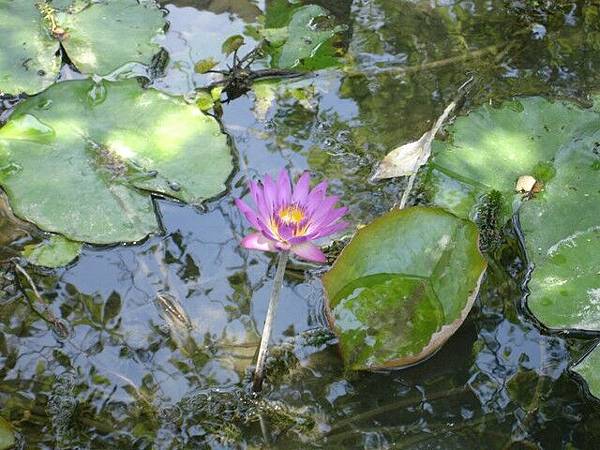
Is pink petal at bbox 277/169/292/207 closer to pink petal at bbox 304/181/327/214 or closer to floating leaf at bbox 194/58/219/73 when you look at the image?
pink petal at bbox 304/181/327/214

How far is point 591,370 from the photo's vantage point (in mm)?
1987

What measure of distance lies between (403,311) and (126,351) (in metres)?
0.81

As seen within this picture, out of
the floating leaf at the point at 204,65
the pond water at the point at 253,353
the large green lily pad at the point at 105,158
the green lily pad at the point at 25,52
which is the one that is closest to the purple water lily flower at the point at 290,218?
the pond water at the point at 253,353

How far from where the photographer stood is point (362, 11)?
10.9 feet

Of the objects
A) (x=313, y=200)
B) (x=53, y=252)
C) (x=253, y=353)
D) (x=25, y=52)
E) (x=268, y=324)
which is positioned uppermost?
(x=313, y=200)

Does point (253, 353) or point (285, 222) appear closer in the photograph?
point (285, 222)

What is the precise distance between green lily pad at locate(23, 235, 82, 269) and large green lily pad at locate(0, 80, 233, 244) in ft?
0.14

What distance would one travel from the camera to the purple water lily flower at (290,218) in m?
1.83

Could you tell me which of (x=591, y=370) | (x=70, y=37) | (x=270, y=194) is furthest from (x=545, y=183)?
(x=70, y=37)

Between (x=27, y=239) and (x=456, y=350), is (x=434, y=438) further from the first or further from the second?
(x=27, y=239)

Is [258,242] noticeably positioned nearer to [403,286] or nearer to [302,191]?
[302,191]

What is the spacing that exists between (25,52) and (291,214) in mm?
1571

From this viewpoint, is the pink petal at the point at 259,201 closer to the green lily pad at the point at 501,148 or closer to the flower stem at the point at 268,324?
the flower stem at the point at 268,324

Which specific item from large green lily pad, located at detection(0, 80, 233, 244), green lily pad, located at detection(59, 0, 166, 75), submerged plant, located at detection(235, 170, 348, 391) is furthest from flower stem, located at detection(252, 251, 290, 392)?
green lily pad, located at detection(59, 0, 166, 75)
